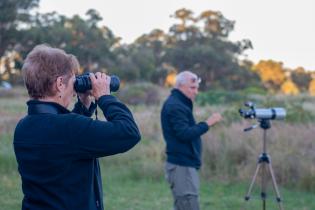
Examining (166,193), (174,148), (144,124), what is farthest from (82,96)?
(144,124)

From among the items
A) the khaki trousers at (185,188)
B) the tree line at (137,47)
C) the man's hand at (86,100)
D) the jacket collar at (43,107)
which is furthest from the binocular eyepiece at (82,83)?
the tree line at (137,47)

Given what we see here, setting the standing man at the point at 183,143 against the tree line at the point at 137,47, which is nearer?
the standing man at the point at 183,143

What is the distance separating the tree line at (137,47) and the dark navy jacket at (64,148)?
3709 cm

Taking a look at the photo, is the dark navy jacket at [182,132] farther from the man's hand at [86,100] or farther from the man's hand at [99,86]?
the man's hand at [99,86]

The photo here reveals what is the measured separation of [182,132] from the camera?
5715mm

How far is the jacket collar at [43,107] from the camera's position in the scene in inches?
97.9

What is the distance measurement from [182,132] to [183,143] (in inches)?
6.8

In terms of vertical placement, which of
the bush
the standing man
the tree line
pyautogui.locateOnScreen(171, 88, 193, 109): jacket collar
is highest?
the tree line

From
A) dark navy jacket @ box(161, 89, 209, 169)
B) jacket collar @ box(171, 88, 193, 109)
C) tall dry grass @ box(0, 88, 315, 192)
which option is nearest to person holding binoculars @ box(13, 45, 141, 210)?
dark navy jacket @ box(161, 89, 209, 169)

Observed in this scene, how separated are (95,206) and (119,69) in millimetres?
40145

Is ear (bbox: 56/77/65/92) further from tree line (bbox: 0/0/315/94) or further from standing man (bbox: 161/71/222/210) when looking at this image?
tree line (bbox: 0/0/315/94)

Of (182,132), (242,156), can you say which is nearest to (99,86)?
(182,132)

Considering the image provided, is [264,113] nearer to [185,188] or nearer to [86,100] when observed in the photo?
[185,188]

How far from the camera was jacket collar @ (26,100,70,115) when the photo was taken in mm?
2486
